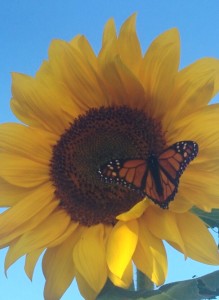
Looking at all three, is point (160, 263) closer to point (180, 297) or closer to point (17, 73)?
point (180, 297)

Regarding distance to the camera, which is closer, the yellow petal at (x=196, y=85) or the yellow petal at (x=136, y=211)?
the yellow petal at (x=136, y=211)

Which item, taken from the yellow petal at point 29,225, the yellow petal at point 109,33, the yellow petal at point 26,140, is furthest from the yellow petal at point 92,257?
the yellow petal at point 109,33

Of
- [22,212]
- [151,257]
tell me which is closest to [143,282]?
[151,257]

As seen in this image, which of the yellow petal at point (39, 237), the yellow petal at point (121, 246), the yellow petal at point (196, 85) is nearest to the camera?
the yellow petal at point (121, 246)

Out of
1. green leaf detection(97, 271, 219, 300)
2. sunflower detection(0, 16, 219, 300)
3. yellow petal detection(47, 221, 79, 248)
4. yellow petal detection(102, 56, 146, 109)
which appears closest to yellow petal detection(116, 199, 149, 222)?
sunflower detection(0, 16, 219, 300)

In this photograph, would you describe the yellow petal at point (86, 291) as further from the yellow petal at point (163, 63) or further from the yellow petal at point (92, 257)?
the yellow petal at point (163, 63)

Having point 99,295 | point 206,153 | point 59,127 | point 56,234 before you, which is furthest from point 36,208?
point 206,153

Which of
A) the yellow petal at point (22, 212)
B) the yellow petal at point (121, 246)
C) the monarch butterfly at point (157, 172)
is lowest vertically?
the yellow petal at point (121, 246)
